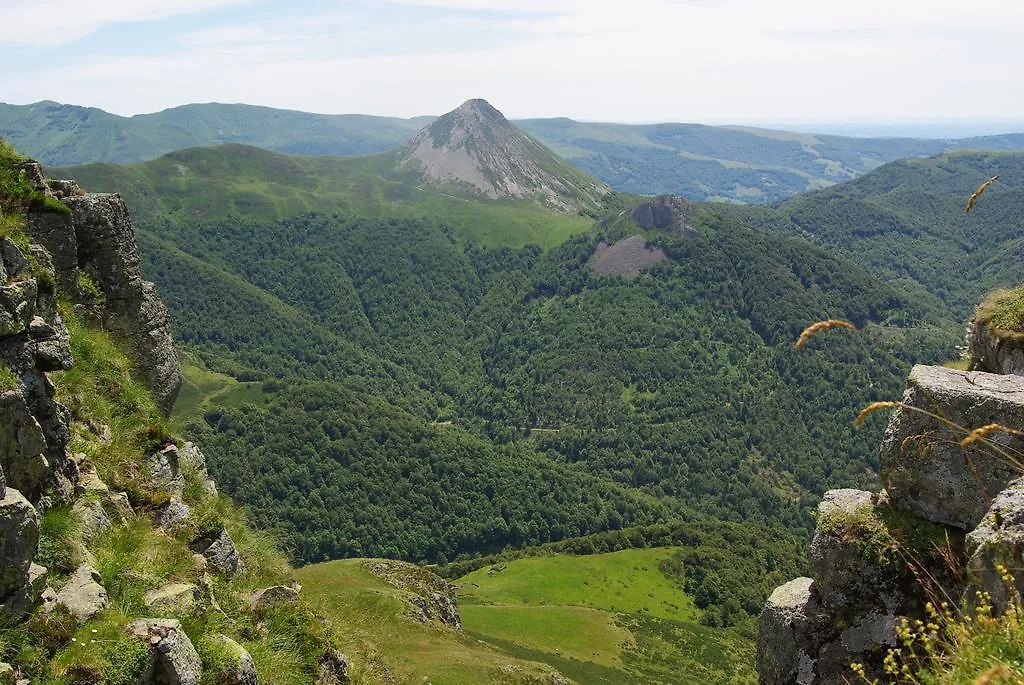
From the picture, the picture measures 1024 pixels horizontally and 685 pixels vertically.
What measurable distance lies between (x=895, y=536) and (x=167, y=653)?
15.8 meters

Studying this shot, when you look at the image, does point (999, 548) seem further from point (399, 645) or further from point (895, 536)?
point (399, 645)

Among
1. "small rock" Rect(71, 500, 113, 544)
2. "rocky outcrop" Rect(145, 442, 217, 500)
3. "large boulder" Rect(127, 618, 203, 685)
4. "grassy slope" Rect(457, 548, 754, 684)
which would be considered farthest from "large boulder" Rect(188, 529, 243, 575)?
"grassy slope" Rect(457, 548, 754, 684)

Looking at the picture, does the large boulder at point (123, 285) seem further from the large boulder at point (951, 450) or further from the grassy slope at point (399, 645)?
Answer: the large boulder at point (951, 450)

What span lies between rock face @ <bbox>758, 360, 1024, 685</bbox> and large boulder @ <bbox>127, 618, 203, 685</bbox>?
46.0 feet

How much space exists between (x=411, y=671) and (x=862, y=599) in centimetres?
1991

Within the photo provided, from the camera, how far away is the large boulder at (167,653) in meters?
10.1

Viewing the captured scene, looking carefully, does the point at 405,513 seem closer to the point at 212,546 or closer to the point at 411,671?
the point at 411,671

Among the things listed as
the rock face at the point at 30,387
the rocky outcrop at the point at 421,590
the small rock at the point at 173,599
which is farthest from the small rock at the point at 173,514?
the rocky outcrop at the point at 421,590

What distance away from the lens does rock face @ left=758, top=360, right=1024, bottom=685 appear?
48.6 feet

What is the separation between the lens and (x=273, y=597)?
1477 cm

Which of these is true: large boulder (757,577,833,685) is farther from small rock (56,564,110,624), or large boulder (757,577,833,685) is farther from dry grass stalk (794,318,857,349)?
small rock (56,564,110,624)

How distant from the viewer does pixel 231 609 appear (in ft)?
44.7

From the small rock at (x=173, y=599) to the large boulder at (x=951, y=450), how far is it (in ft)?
47.9

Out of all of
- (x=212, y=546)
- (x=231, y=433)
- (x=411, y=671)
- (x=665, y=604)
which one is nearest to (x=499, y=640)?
(x=411, y=671)
